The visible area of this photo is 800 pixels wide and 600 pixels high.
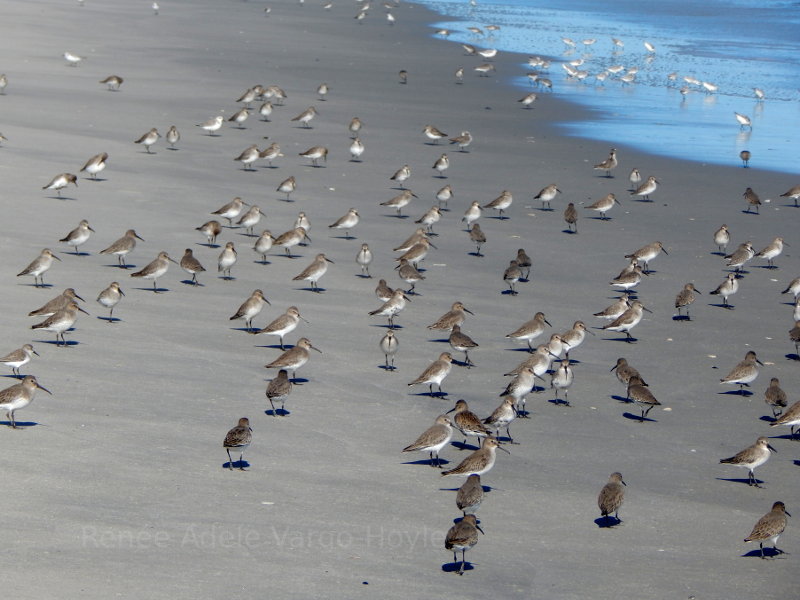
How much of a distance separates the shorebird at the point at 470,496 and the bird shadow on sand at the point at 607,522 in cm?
106

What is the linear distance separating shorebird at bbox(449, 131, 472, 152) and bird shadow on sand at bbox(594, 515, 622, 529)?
17.0 m

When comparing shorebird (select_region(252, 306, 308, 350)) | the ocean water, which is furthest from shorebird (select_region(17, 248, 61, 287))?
the ocean water

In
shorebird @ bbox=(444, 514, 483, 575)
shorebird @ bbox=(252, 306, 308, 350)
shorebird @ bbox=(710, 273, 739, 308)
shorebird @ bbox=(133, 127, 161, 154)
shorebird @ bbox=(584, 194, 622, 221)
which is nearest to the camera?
shorebird @ bbox=(444, 514, 483, 575)

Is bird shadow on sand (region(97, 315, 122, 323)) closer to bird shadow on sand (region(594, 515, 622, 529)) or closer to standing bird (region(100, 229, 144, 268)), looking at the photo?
standing bird (region(100, 229, 144, 268))

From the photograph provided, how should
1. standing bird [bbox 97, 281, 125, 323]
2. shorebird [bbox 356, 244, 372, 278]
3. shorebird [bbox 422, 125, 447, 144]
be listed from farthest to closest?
shorebird [bbox 422, 125, 447, 144] < shorebird [bbox 356, 244, 372, 278] < standing bird [bbox 97, 281, 125, 323]

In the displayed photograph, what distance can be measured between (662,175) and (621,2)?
5302 centimetres

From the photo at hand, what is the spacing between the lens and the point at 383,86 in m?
34.2

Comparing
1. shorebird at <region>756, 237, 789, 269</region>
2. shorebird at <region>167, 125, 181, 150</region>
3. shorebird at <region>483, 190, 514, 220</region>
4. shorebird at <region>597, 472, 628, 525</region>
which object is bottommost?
shorebird at <region>597, 472, 628, 525</region>

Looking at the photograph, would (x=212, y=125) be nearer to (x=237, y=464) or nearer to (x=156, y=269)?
(x=156, y=269)

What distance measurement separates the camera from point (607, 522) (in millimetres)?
9953

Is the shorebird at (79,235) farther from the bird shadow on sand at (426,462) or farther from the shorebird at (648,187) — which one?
the shorebird at (648,187)

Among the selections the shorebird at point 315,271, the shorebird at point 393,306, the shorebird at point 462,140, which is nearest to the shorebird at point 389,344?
the shorebird at point 393,306

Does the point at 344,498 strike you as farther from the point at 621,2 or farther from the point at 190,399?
the point at 621,2

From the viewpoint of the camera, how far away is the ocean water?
96.8 feet
